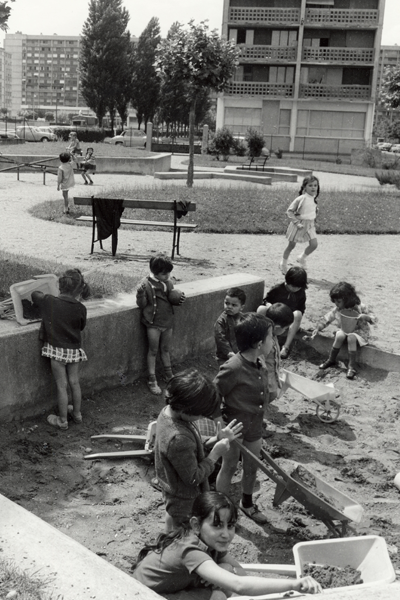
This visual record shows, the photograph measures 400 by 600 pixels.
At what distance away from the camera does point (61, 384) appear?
17.3ft

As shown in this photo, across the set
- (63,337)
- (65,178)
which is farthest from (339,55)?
(63,337)

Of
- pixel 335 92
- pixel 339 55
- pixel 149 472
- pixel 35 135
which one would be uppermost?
pixel 339 55

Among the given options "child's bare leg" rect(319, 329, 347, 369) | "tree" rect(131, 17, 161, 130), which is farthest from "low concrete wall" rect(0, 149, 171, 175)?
"tree" rect(131, 17, 161, 130)

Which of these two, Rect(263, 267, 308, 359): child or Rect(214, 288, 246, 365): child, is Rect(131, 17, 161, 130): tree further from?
Rect(214, 288, 246, 365): child

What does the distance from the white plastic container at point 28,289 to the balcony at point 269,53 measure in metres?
49.7

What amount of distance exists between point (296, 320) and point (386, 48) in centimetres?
18937

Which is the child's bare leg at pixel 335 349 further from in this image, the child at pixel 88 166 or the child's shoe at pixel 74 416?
the child at pixel 88 166

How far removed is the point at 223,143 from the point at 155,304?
32.5 meters

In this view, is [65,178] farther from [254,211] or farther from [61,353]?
[61,353]

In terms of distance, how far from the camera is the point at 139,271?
9.02 metres

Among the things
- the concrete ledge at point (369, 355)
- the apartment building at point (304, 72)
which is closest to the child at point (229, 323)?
the concrete ledge at point (369, 355)

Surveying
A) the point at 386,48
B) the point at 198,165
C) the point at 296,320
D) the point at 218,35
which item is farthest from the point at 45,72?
the point at 296,320

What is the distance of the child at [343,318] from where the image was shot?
22.3ft

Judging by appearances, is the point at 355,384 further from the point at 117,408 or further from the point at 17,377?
the point at 17,377
